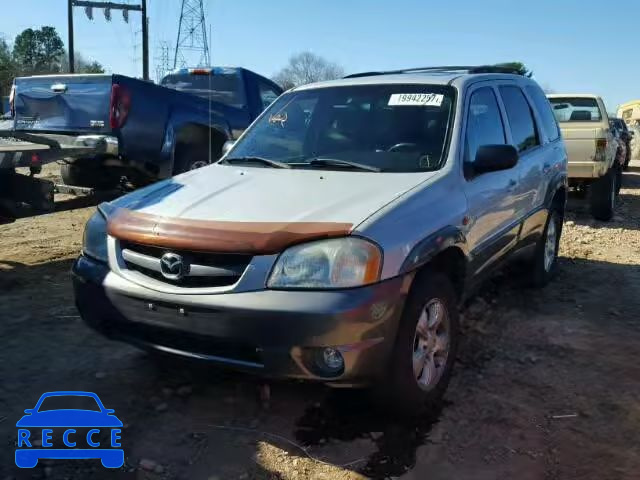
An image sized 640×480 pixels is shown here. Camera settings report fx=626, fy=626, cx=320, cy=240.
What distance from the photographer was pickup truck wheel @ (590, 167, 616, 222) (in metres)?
9.48

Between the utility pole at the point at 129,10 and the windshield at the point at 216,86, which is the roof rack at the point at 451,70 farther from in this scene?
the utility pole at the point at 129,10

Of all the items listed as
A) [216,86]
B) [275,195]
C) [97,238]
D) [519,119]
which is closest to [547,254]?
[519,119]

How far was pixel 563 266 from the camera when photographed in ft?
21.8

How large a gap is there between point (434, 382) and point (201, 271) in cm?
138

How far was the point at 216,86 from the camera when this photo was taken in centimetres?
927

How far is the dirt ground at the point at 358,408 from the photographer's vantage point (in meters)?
2.87

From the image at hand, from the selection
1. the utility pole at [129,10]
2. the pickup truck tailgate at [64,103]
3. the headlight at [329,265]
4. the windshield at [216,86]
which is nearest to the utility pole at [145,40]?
the utility pole at [129,10]

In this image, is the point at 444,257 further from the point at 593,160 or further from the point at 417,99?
the point at 593,160

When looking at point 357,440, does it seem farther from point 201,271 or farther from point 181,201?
point 181,201

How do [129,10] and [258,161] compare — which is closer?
[258,161]

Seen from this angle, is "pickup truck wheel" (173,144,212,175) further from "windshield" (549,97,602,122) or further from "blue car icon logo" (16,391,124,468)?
"windshield" (549,97,602,122)

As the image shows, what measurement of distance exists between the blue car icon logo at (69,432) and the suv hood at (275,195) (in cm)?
108

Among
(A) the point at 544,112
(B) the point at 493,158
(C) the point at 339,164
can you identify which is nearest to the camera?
(B) the point at 493,158

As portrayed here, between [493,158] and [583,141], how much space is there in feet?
21.8
